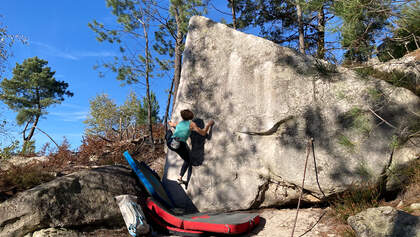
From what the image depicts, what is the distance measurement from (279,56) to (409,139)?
115 inches

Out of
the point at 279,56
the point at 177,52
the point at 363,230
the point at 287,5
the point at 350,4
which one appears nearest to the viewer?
the point at 363,230

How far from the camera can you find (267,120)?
5695 mm

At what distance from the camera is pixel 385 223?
3.69 meters

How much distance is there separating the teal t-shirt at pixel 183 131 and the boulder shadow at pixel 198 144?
1.07 feet

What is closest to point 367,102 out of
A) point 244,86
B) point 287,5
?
point 244,86

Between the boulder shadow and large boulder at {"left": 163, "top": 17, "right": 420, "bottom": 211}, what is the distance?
0.9 inches

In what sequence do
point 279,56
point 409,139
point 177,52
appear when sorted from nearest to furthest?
point 409,139
point 279,56
point 177,52

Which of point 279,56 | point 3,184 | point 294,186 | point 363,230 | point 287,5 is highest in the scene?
point 287,5

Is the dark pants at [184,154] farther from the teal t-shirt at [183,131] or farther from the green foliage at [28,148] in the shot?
the green foliage at [28,148]

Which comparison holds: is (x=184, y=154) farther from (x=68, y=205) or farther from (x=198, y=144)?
(x=68, y=205)

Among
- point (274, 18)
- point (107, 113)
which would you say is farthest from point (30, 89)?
point (274, 18)

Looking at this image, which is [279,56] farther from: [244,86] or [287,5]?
[287,5]

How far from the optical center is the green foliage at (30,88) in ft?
84.7

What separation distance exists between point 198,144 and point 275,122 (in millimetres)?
1858
